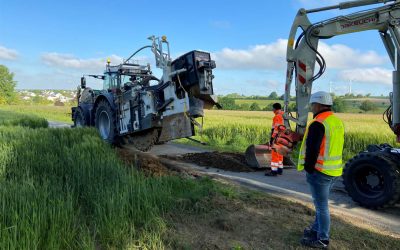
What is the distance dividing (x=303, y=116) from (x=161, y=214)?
440cm

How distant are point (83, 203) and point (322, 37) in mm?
5658

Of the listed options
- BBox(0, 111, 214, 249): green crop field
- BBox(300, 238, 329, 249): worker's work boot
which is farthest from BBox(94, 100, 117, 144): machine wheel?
BBox(300, 238, 329, 249): worker's work boot

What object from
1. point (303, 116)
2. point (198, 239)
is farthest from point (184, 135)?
point (198, 239)

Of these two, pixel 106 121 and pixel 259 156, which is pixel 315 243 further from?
pixel 106 121

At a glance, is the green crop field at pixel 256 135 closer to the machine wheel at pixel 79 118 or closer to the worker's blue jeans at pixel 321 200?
the machine wheel at pixel 79 118

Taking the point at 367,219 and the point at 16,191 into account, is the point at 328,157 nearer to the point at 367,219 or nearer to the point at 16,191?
the point at 367,219

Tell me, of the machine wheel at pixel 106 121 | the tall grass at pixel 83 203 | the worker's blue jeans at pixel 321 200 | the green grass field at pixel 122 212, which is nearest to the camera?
the tall grass at pixel 83 203

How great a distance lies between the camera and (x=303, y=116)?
26.7ft

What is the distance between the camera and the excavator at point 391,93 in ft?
21.8

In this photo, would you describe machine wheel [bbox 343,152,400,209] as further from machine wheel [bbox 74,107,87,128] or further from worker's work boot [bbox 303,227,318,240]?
machine wheel [bbox 74,107,87,128]

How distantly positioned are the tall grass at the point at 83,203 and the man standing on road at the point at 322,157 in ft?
5.70

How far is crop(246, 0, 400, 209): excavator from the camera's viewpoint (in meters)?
6.65

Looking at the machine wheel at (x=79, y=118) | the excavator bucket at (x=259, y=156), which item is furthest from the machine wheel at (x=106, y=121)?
the excavator bucket at (x=259, y=156)

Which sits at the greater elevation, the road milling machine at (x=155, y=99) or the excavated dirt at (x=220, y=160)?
the road milling machine at (x=155, y=99)
